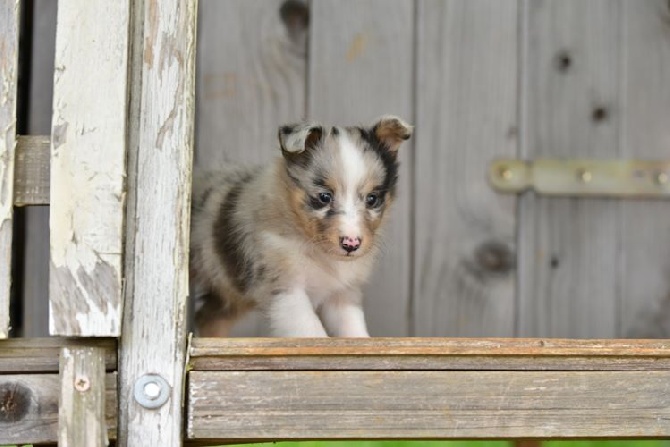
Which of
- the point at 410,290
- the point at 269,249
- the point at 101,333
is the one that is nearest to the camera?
the point at 101,333

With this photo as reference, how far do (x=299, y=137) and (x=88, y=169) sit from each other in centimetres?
88

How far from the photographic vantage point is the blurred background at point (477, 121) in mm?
4438

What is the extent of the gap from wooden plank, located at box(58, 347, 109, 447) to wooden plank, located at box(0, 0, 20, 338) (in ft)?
0.60

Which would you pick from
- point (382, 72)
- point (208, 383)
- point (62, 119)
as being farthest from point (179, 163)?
point (382, 72)

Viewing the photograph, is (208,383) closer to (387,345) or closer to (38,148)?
(387,345)

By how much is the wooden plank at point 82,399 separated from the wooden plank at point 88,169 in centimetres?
8

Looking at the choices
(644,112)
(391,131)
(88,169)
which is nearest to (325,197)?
(391,131)

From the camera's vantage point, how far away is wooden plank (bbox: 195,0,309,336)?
443 centimetres

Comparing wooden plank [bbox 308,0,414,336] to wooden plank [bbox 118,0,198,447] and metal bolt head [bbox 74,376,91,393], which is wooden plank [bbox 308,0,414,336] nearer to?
wooden plank [bbox 118,0,198,447]

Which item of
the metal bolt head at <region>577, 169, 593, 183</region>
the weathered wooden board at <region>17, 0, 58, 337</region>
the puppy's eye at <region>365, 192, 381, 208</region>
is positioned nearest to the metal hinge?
the metal bolt head at <region>577, 169, 593, 183</region>

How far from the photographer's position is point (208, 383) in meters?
2.66

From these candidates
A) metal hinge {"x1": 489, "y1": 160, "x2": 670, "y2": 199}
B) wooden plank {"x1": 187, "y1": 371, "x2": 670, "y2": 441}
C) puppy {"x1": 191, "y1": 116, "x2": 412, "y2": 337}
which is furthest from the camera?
metal hinge {"x1": 489, "y1": 160, "x2": 670, "y2": 199}

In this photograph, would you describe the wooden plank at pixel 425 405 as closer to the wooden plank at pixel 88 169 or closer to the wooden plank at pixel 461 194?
the wooden plank at pixel 88 169

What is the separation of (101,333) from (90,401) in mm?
167
